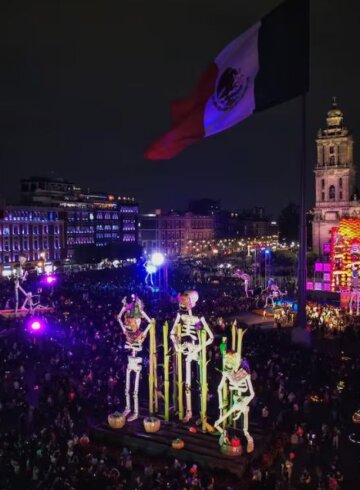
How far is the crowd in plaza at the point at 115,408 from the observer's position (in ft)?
51.5

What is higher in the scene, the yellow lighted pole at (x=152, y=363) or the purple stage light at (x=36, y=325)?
the yellow lighted pole at (x=152, y=363)

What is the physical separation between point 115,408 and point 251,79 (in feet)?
45.8

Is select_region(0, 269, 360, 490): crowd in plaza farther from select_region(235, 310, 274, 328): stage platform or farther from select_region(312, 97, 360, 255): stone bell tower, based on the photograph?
select_region(312, 97, 360, 255): stone bell tower

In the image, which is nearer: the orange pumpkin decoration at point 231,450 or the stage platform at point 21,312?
the orange pumpkin decoration at point 231,450

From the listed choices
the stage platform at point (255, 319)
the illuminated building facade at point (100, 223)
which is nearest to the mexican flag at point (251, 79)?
the stage platform at point (255, 319)

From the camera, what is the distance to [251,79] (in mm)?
17844

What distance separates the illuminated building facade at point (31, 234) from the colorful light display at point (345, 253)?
54129mm

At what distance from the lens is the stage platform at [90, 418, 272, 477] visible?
1642 centimetres

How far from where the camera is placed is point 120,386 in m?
24.1

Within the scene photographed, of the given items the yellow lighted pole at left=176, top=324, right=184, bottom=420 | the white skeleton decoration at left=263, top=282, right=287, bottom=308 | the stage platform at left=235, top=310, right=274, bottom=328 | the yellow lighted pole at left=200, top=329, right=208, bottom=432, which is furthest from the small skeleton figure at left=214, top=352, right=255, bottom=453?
the white skeleton decoration at left=263, top=282, right=287, bottom=308

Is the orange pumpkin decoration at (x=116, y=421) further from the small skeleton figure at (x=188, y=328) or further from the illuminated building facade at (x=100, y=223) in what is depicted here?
the illuminated building facade at (x=100, y=223)

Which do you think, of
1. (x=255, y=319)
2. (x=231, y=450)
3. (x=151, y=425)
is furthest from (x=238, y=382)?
(x=255, y=319)

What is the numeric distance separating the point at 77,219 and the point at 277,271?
5144cm

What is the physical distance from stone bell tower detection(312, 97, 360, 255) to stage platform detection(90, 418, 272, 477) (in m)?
62.9
